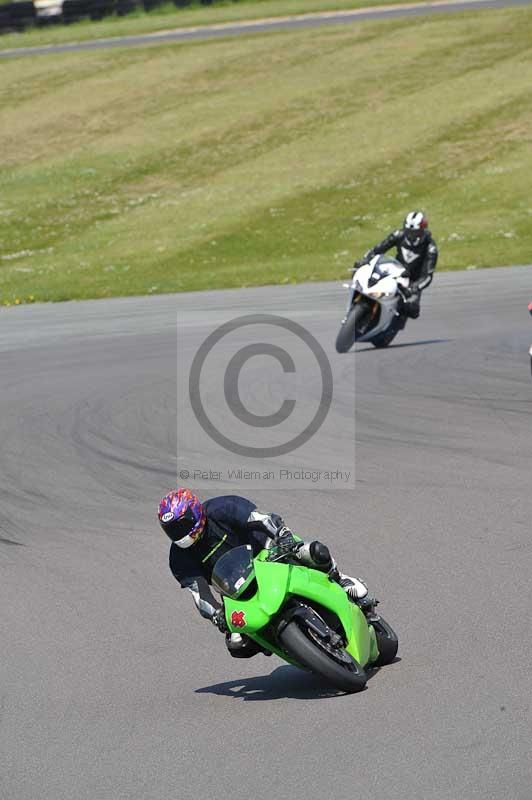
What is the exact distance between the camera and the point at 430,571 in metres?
8.58

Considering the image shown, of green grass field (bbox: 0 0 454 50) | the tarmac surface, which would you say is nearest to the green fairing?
the tarmac surface

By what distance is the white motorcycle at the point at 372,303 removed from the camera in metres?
16.2

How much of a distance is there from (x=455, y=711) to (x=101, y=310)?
17233 millimetres

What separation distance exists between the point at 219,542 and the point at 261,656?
0.91 m

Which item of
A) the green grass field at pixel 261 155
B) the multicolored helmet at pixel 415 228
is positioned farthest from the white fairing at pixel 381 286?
the green grass field at pixel 261 155

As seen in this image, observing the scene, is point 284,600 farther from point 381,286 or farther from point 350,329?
point 381,286

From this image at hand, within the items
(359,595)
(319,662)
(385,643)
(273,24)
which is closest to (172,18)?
(273,24)

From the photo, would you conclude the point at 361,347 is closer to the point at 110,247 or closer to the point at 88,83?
the point at 110,247

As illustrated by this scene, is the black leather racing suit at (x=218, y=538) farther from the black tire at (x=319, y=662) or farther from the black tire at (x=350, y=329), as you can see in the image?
the black tire at (x=350, y=329)

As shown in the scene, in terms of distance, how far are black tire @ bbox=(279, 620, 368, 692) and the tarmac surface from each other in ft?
143

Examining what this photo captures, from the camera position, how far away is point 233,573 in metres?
6.75

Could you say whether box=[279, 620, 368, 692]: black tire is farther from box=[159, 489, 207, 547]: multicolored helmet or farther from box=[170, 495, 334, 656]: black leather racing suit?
box=[159, 489, 207, 547]: multicolored helmet

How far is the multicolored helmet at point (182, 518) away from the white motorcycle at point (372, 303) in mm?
9341

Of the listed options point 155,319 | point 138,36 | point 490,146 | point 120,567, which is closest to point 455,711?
point 120,567
